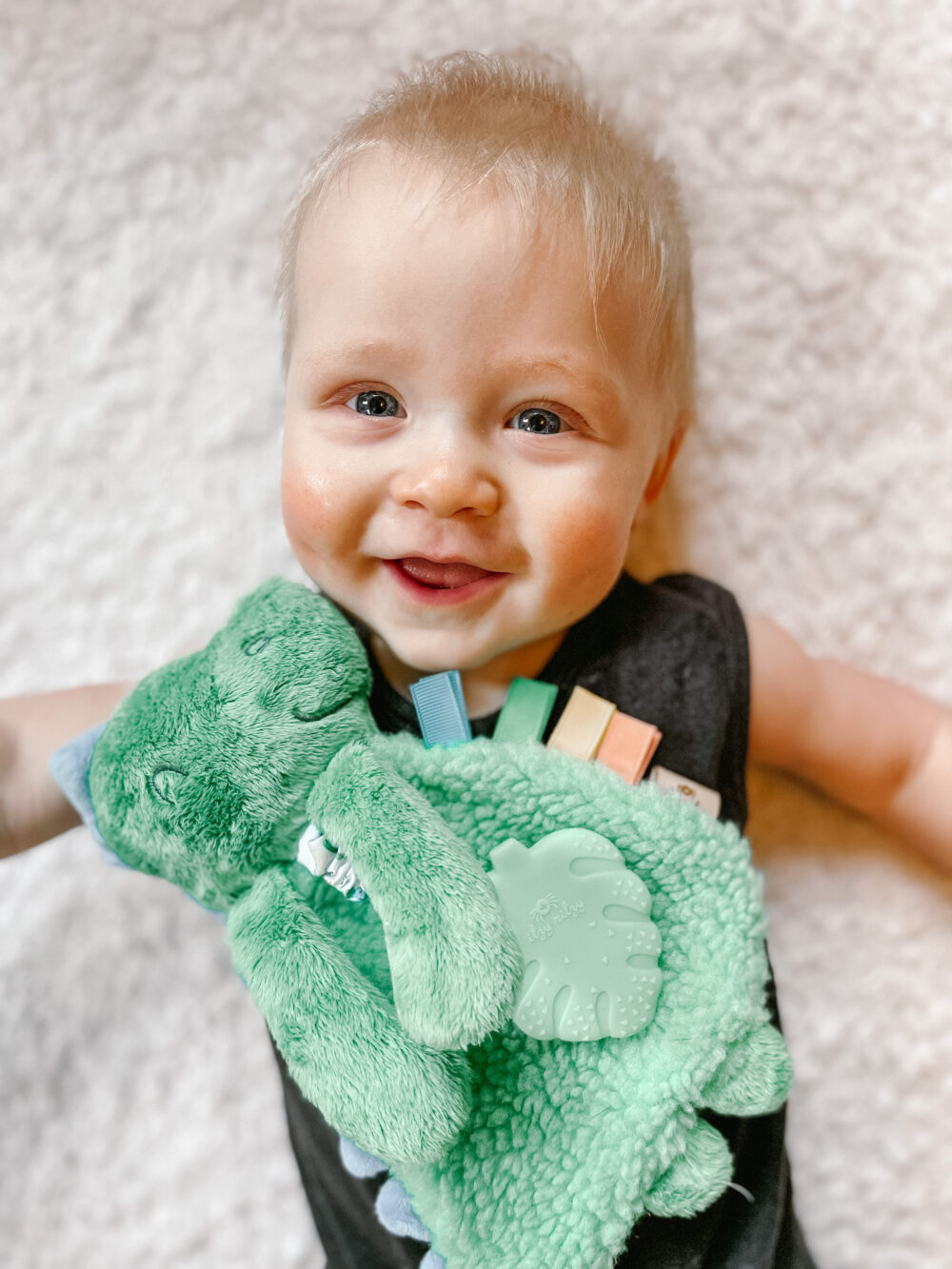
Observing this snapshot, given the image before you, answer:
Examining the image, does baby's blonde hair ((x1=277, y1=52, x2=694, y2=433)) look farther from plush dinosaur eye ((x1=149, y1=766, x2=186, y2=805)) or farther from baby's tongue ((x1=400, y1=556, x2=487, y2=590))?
plush dinosaur eye ((x1=149, y1=766, x2=186, y2=805))

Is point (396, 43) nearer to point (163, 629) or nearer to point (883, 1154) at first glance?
point (163, 629)

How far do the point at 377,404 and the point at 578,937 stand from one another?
365mm

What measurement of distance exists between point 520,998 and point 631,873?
10 cm

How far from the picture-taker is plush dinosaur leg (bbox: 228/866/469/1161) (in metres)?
0.56

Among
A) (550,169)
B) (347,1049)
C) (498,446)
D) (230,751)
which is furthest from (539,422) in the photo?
(347,1049)

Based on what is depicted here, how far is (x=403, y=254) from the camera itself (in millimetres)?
659

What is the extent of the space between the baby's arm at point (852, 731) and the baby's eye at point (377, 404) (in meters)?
0.34

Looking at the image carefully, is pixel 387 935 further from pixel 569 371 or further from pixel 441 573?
pixel 569 371

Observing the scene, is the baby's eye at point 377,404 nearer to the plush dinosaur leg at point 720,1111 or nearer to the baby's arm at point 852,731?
the baby's arm at point 852,731

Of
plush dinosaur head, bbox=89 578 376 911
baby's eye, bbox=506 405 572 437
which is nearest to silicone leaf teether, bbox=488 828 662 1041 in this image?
plush dinosaur head, bbox=89 578 376 911

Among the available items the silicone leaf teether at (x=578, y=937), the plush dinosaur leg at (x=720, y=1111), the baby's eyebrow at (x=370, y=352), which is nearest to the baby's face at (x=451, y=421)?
the baby's eyebrow at (x=370, y=352)

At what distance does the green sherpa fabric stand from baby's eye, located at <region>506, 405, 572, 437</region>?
0.17 m

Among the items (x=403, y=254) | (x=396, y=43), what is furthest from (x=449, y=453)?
(x=396, y=43)

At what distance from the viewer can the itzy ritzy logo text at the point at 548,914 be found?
0.65m
